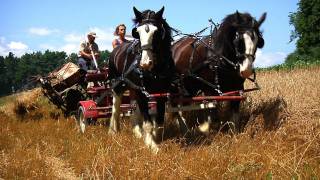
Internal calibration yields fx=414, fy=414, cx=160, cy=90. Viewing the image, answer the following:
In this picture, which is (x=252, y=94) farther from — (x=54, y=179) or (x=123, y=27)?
(x=54, y=179)

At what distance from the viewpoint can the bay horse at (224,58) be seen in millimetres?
6660

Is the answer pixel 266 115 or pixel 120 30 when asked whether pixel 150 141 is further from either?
pixel 120 30

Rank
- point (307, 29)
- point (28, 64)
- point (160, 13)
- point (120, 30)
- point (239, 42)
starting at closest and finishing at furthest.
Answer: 1. point (239, 42)
2. point (160, 13)
3. point (120, 30)
4. point (307, 29)
5. point (28, 64)

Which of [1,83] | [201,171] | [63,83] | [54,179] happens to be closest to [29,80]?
[63,83]

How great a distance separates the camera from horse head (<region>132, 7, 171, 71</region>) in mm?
6527

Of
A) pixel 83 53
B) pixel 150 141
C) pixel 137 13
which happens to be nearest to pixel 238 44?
pixel 137 13

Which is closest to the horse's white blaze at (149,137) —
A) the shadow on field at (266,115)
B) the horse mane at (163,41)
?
the horse mane at (163,41)

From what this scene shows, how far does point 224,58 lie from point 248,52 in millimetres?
734

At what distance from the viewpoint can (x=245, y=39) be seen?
6637 mm

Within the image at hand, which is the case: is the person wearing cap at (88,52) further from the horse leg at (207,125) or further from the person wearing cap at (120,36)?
the horse leg at (207,125)

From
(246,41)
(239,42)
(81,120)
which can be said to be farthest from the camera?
(81,120)

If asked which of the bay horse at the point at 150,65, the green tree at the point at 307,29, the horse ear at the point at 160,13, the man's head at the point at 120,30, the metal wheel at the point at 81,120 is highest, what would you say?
the green tree at the point at 307,29

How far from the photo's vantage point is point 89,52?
11023 millimetres

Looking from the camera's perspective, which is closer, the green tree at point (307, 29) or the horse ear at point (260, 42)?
the horse ear at point (260, 42)
